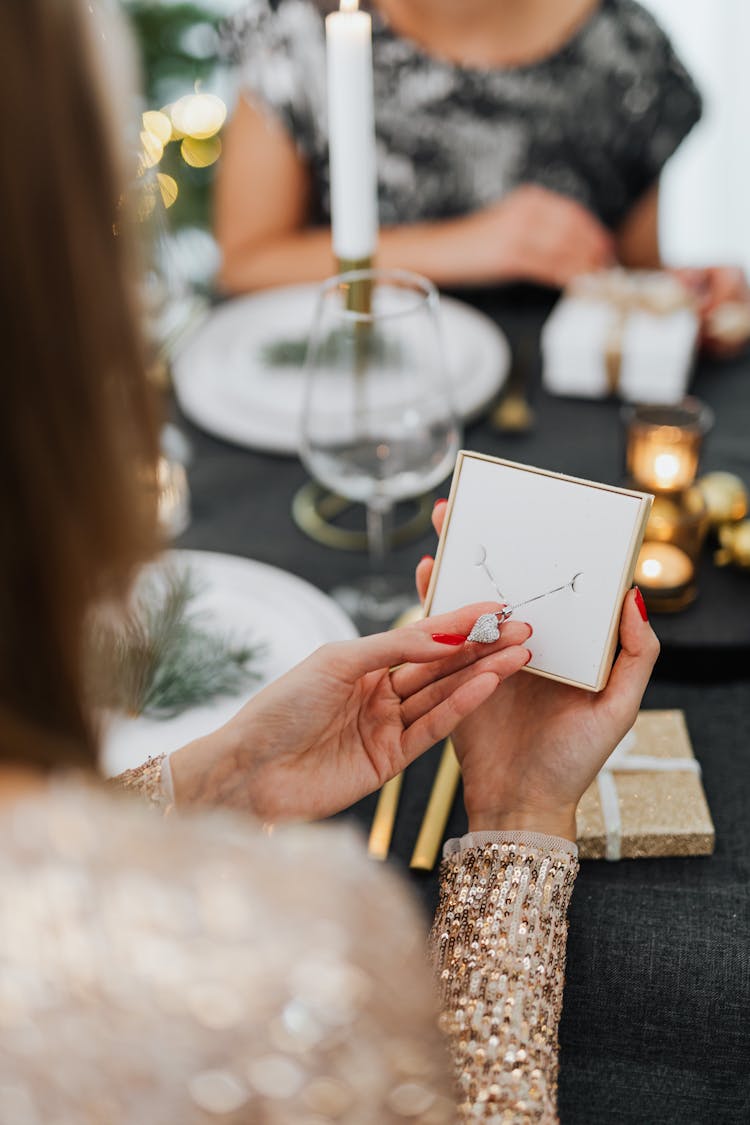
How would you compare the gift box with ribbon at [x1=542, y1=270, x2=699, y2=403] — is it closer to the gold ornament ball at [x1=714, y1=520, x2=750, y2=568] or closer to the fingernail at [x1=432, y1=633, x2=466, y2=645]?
the gold ornament ball at [x1=714, y1=520, x2=750, y2=568]

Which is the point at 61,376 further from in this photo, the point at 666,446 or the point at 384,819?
the point at 666,446

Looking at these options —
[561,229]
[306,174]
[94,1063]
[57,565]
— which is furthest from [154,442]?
[306,174]

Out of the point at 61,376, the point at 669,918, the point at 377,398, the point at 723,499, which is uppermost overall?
the point at 61,376

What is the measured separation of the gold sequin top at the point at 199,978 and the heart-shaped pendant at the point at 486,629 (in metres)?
0.23

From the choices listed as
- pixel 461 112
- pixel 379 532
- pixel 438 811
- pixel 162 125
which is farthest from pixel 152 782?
pixel 162 125

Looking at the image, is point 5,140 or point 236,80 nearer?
point 5,140

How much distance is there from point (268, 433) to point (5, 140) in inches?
29.2

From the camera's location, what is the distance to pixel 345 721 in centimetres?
78

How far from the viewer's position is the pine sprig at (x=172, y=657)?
29.7 inches

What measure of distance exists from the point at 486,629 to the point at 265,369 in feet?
2.02

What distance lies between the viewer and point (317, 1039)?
46 centimetres

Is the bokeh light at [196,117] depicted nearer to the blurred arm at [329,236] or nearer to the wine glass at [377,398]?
the blurred arm at [329,236]

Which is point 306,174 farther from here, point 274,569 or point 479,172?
point 274,569

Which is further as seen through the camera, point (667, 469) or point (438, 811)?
point (667, 469)
